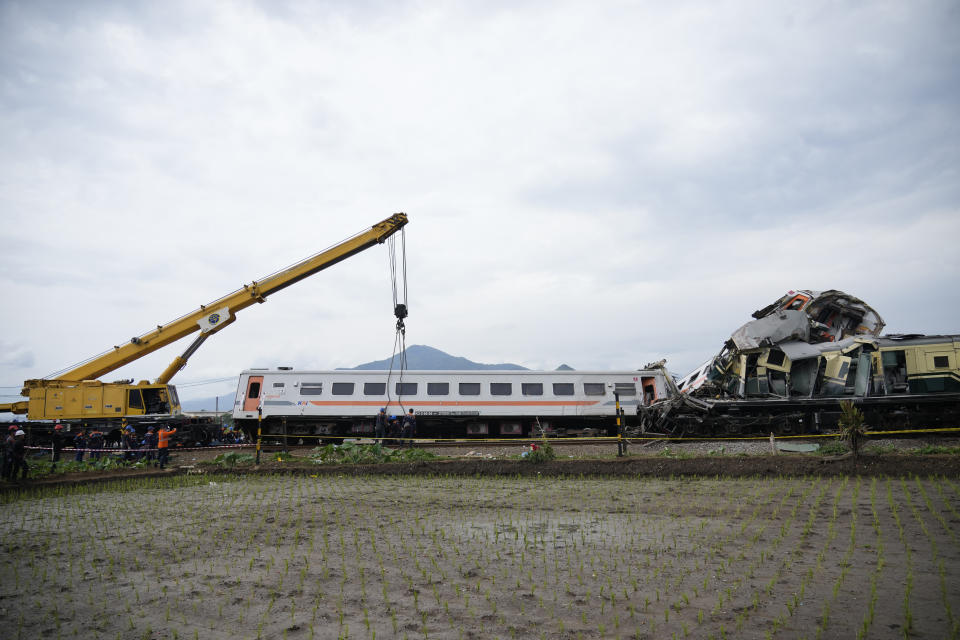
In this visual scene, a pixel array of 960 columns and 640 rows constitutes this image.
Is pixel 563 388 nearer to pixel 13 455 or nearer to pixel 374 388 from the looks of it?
pixel 374 388

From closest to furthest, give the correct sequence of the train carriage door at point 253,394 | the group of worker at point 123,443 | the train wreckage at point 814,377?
1. the train wreckage at point 814,377
2. the group of worker at point 123,443
3. the train carriage door at point 253,394

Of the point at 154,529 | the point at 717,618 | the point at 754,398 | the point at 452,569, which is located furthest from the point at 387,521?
the point at 754,398

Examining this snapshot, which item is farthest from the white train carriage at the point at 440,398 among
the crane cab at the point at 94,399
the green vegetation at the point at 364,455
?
the green vegetation at the point at 364,455

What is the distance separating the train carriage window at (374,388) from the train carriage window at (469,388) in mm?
2855

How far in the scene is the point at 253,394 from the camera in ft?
69.8

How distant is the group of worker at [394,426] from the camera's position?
752 inches

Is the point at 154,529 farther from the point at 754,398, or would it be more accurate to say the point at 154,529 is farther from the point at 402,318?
the point at 754,398

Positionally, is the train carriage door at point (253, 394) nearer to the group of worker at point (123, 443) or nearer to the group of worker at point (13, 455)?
the group of worker at point (123, 443)

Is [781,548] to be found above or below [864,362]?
below

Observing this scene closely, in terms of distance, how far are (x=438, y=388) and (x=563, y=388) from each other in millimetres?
4658

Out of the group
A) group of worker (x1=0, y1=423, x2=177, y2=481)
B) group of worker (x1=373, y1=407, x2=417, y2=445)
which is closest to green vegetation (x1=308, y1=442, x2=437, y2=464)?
group of worker (x1=373, y1=407, x2=417, y2=445)

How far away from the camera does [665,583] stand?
5141 mm

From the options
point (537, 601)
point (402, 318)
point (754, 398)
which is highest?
point (402, 318)

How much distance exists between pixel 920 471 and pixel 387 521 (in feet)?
31.6
